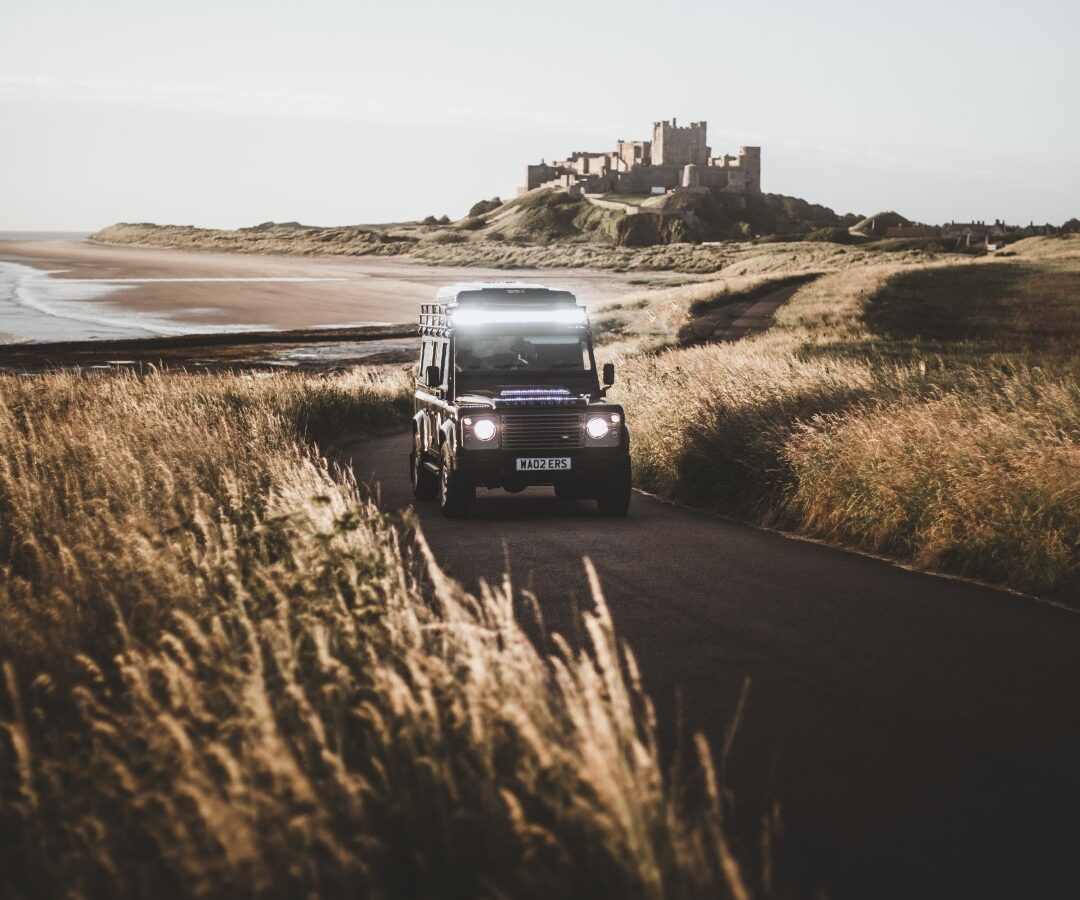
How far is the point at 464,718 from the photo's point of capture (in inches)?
208

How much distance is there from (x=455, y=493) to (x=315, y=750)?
9.94 metres

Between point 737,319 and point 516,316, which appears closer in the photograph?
point 516,316

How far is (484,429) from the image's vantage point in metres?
15.1

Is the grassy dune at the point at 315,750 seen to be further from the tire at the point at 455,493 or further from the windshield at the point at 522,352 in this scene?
the windshield at the point at 522,352

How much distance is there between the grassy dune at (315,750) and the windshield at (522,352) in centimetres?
787

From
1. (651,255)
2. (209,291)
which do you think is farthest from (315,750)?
(651,255)

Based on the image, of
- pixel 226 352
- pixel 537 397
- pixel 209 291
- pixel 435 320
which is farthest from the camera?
pixel 209 291

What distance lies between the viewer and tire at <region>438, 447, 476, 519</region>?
49.7ft

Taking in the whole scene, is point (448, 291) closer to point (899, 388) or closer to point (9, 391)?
point (899, 388)

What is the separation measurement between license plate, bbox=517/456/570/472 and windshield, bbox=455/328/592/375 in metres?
1.65

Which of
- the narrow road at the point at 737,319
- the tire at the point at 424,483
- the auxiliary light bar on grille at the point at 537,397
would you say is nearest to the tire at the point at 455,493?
the auxiliary light bar on grille at the point at 537,397

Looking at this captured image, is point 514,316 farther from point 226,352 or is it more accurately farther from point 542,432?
point 226,352

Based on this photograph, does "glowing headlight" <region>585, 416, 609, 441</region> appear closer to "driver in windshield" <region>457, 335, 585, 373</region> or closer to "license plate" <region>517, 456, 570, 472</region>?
"license plate" <region>517, 456, 570, 472</region>

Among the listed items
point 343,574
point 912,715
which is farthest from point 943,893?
point 343,574
